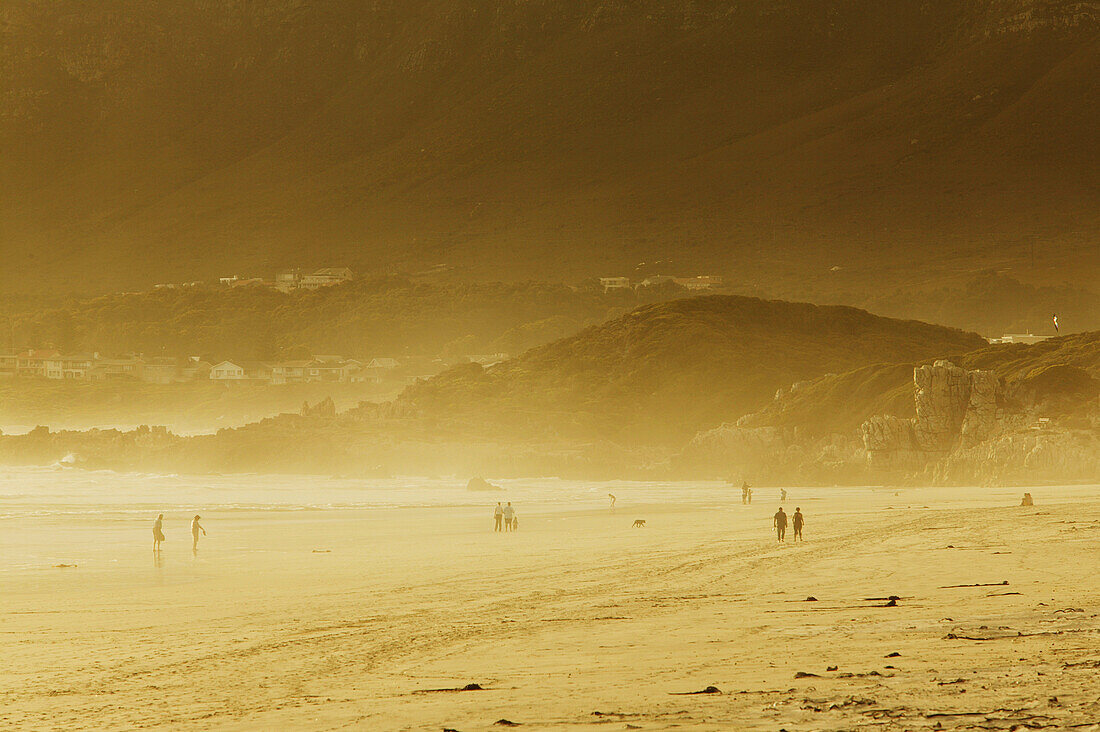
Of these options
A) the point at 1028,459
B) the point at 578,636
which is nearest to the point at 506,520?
the point at 578,636

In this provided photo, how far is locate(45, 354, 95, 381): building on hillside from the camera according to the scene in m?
119

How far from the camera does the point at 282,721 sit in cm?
775

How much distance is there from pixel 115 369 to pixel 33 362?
37.6ft

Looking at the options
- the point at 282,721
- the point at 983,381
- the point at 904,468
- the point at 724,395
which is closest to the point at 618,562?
the point at 282,721

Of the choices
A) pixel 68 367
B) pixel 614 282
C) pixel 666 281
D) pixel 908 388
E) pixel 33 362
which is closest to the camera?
pixel 908 388

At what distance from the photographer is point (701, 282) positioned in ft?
443

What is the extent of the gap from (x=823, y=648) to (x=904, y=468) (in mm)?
37596

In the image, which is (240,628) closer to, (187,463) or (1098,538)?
(1098,538)

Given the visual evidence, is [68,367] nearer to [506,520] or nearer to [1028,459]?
[1028,459]

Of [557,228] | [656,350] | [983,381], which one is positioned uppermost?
[557,228]

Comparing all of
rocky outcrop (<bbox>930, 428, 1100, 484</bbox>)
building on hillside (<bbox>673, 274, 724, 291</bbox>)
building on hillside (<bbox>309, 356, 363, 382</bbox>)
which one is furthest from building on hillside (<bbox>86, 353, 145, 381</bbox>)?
rocky outcrop (<bbox>930, 428, 1100, 484</bbox>)

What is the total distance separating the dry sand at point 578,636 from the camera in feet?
25.1

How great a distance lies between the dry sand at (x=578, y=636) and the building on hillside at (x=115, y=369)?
10291cm

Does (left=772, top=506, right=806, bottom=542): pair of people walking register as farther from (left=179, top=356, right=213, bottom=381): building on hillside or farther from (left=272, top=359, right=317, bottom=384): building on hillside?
(left=179, top=356, right=213, bottom=381): building on hillside
